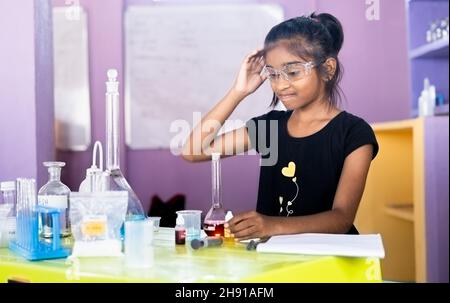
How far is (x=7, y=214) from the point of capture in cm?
118

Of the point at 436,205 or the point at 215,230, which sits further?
the point at 436,205

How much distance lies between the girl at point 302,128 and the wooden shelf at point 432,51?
137cm

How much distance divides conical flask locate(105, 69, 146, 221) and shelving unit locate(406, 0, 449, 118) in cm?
205

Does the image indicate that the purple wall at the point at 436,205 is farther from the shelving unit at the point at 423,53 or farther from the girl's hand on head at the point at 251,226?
the girl's hand on head at the point at 251,226

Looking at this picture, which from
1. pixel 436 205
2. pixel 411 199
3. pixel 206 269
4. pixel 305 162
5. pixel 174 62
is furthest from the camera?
pixel 174 62

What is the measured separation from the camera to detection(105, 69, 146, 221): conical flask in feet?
3.88

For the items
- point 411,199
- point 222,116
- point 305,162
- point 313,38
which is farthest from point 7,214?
point 411,199

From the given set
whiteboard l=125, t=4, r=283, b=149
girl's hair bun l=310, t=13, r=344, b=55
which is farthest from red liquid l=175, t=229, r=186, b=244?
whiteboard l=125, t=4, r=283, b=149

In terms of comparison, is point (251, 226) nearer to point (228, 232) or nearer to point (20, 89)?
point (228, 232)

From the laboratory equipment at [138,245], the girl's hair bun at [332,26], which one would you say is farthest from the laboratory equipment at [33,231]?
the girl's hair bun at [332,26]

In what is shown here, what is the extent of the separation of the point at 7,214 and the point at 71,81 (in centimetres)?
196

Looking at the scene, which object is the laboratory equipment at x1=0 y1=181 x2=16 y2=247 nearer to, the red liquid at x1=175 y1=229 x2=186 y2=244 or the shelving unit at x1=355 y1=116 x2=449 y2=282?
the red liquid at x1=175 y1=229 x2=186 y2=244

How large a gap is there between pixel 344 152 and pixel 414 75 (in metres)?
1.82
